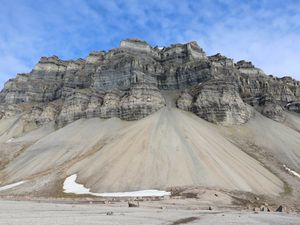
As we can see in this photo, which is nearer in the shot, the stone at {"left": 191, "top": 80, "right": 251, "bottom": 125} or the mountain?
the mountain

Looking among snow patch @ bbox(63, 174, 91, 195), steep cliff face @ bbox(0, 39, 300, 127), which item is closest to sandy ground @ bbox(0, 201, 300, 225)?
snow patch @ bbox(63, 174, 91, 195)

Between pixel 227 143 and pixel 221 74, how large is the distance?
5419 cm

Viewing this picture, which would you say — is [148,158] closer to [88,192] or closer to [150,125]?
[88,192]

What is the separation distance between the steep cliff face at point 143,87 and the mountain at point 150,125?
17.5 inches

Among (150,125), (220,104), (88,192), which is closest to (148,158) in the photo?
(88,192)

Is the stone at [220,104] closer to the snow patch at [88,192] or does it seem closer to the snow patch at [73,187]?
the snow patch at [73,187]

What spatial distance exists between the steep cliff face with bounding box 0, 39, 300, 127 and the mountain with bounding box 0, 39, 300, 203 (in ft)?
1.45

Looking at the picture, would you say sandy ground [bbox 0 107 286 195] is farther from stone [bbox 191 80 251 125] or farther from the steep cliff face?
the steep cliff face

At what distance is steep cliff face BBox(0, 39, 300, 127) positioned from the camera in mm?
123312

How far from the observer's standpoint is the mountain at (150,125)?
76.9 m

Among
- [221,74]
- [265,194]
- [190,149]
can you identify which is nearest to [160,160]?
[190,149]

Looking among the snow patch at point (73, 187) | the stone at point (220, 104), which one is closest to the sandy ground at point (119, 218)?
the snow patch at point (73, 187)

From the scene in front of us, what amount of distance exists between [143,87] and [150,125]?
90.0 feet

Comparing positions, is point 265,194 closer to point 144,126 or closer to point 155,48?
point 144,126
